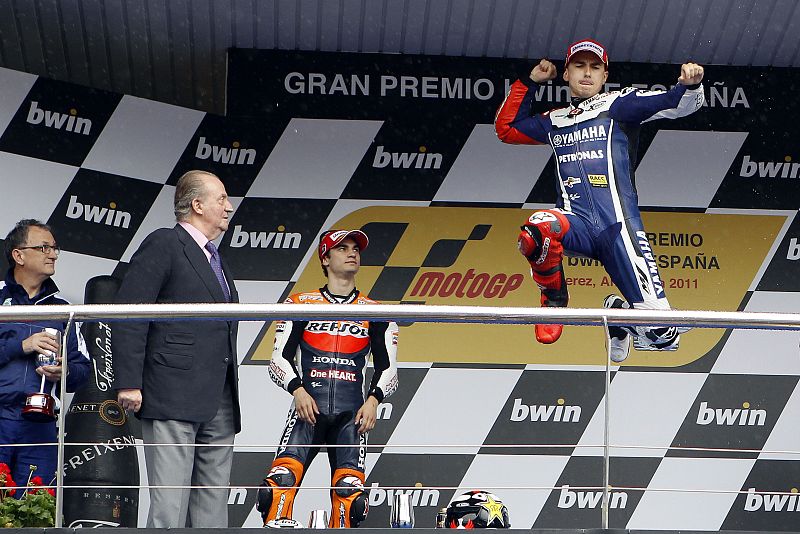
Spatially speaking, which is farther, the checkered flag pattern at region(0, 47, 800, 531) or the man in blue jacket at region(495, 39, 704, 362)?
the checkered flag pattern at region(0, 47, 800, 531)

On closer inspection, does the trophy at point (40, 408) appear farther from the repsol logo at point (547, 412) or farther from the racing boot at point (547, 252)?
the repsol logo at point (547, 412)

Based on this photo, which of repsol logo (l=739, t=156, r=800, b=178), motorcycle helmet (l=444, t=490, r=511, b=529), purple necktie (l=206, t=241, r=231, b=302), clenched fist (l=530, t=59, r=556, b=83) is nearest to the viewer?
motorcycle helmet (l=444, t=490, r=511, b=529)

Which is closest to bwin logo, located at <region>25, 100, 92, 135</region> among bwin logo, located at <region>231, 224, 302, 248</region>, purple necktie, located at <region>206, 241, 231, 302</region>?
bwin logo, located at <region>231, 224, 302, 248</region>

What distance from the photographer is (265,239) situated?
18.8 ft

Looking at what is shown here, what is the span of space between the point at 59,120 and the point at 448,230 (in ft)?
5.80

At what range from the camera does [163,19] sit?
536 centimetres

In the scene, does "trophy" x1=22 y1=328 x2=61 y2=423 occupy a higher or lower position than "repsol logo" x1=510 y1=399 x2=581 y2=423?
lower

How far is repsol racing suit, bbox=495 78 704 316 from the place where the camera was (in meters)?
4.44

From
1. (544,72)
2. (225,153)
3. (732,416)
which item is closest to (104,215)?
(225,153)

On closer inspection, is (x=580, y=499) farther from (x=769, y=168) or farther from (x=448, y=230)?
(x=769, y=168)

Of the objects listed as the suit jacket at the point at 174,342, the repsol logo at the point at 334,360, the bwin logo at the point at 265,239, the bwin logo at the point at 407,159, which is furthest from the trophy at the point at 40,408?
the bwin logo at the point at 407,159

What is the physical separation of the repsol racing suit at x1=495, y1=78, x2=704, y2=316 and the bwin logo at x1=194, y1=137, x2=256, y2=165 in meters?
1.64

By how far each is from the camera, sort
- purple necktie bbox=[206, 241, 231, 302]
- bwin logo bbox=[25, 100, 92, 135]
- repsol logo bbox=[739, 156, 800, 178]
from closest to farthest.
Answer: purple necktie bbox=[206, 241, 231, 302] → bwin logo bbox=[25, 100, 92, 135] → repsol logo bbox=[739, 156, 800, 178]

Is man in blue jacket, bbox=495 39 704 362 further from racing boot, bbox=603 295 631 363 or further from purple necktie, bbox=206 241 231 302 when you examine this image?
purple necktie, bbox=206 241 231 302
